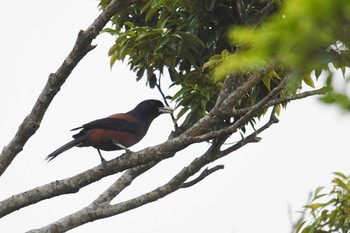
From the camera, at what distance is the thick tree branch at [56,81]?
13.1ft

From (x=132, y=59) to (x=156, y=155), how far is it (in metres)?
1.54

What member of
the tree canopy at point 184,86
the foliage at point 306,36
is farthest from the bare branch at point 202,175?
the foliage at point 306,36

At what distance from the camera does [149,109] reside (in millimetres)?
6820

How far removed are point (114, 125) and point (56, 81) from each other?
220cm

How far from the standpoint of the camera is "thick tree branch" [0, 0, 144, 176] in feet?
13.1

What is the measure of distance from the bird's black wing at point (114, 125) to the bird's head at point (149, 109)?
34 centimetres

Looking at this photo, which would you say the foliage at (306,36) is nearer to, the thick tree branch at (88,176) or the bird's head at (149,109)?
the thick tree branch at (88,176)

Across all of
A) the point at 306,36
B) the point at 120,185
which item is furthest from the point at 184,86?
the point at 306,36

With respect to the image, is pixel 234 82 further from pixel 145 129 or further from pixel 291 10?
pixel 291 10

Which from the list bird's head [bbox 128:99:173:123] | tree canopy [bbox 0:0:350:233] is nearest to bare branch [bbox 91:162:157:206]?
tree canopy [bbox 0:0:350:233]

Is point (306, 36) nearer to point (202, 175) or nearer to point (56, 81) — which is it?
point (56, 81)

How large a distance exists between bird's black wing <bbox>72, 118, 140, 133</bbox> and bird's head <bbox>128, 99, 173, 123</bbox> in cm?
34

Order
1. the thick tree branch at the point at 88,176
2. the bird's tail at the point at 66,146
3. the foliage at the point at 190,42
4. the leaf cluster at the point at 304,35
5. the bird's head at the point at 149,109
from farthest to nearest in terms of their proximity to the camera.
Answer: the bird's head at the point at 149,109 → the bird's tail at the point at 66,146 → the foliage at the point at 190,42 → the thick tree branch at the point at 88,176 → the leaf cluster at the point at 304,35

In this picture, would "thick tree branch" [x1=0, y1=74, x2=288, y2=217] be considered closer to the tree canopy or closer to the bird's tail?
the tree canopy
